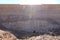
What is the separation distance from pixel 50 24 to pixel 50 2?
0.73ft

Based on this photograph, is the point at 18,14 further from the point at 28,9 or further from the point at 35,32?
the point at 35,32

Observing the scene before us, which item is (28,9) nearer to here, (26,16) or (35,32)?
(26,16)

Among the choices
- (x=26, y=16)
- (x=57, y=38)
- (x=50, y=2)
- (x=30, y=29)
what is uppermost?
(x=50, y=2)

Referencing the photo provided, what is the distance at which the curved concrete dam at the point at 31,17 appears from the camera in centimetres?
146

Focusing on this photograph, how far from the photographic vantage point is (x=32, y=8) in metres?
1.47

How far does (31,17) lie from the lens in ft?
4.83

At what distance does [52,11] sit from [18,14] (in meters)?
0.35

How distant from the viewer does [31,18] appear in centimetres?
147

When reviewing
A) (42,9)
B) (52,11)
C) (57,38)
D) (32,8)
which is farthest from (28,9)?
(57,38)

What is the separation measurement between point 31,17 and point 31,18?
0.03ft

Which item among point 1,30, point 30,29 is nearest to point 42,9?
point 30,29

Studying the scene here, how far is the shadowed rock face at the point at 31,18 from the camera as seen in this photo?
1.45 metres

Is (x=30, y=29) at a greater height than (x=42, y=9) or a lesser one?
lesser

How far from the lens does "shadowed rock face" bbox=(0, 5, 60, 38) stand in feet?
4.77
